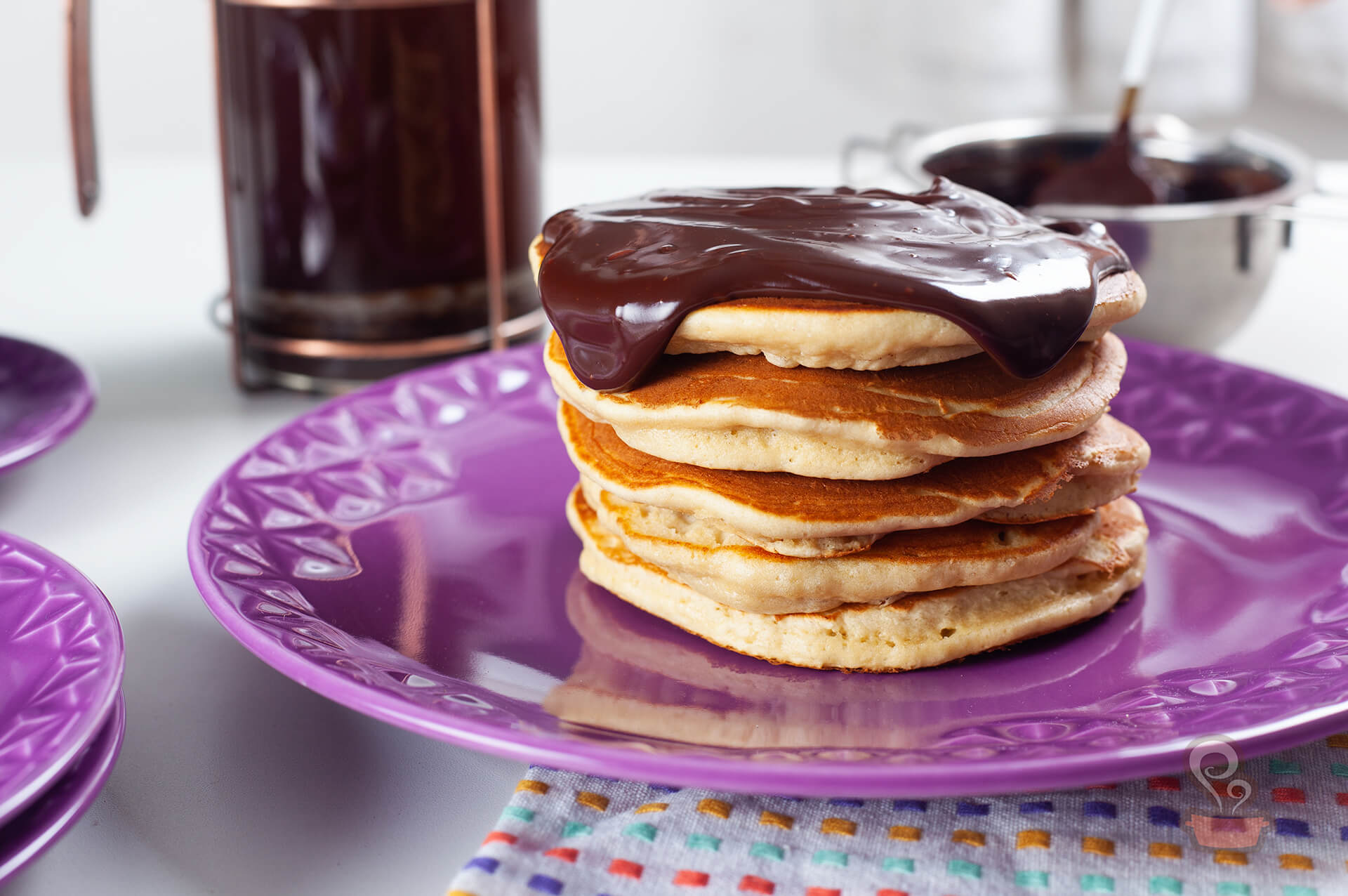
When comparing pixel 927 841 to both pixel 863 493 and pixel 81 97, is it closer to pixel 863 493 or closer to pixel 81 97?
pixel 863 493

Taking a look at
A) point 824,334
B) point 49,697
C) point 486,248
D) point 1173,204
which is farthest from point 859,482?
point 1173,204

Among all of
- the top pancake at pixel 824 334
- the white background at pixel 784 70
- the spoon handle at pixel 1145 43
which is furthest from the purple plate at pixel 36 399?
the white background at pixel 784 70

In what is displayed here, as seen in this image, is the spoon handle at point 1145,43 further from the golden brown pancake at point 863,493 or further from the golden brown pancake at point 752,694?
the golden brown pancake at point 752,694

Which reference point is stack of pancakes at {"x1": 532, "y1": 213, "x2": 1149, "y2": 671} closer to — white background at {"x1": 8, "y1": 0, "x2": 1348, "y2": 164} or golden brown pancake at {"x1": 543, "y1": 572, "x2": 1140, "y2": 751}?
golden brown pancake at {"x1": 543, "y1": 572, "x2": 1140, "y2": 751}

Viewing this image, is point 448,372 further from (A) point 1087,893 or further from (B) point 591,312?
(A) point 1087,893

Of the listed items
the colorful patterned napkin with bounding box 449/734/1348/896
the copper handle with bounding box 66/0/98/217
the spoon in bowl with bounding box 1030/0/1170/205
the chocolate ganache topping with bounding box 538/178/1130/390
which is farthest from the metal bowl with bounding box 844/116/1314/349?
the copper handle with bounding box 66/0/98/217

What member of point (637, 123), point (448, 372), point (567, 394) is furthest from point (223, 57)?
point (637, 123)
